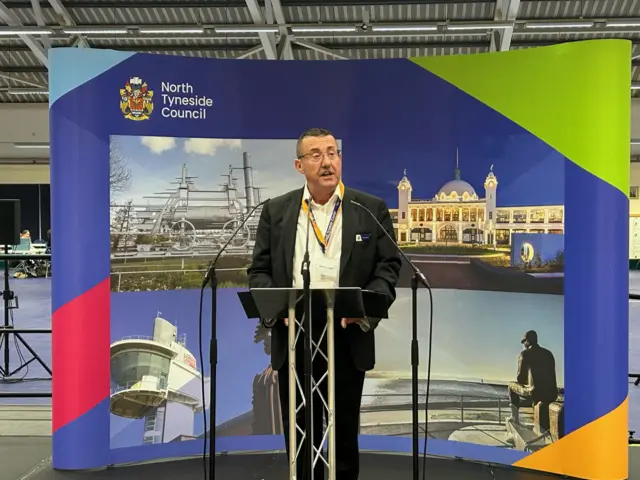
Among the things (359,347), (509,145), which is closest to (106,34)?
(509,145)

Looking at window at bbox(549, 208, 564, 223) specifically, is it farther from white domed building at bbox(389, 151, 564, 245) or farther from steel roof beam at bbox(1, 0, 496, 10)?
steel roof beam at bbox(1, 0, 496, 10)

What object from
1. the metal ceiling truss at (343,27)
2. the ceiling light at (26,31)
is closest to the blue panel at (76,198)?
the metal ceiling truss at (343,27)

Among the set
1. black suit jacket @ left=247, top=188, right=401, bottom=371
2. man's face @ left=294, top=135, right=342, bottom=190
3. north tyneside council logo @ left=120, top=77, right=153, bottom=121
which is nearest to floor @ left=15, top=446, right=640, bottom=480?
black suit jacket @ left=247, top=188, right=401, bottom=371

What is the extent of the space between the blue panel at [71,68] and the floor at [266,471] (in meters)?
2.04

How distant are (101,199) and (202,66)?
93cm

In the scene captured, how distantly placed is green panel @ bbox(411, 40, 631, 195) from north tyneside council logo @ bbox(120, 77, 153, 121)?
1.73 metres

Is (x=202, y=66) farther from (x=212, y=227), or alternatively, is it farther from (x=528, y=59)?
(x=528, y=59)

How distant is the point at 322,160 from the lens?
89.4 inches

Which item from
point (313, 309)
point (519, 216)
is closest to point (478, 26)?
point (519, 216)

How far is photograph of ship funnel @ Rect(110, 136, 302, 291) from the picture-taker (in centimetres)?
343

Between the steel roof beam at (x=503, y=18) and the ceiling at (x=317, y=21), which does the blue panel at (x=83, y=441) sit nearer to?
the ceiling at (x=317, y=21)

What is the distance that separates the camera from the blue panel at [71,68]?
3.25 m

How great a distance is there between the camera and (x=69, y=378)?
3352mm

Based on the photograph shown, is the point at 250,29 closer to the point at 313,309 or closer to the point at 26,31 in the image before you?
the point at 26,31
